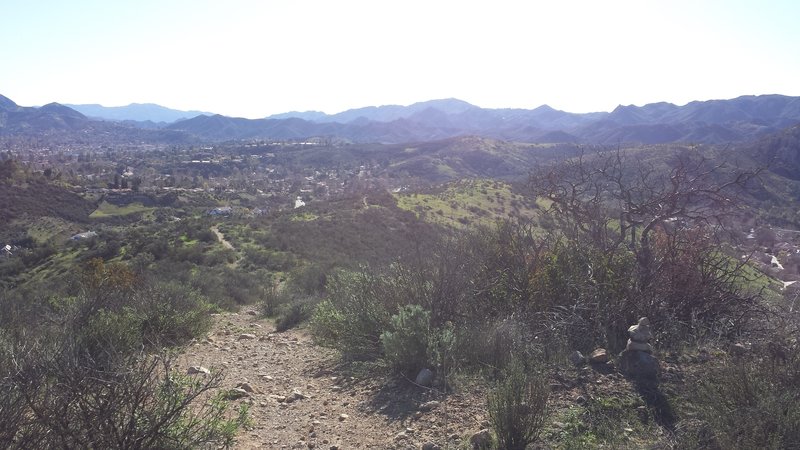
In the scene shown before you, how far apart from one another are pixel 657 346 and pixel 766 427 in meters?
2.03

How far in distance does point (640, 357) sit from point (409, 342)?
2319 millimetres

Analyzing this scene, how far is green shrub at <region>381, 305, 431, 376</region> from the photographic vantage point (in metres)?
5.27

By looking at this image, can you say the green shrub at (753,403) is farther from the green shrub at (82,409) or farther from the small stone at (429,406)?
the green shrub at (82,409)

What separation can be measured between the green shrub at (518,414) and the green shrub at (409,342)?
1664mm

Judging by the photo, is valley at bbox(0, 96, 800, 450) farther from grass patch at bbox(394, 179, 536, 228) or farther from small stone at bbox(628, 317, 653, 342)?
grass patch at bbox(394, 179, 536, 228)

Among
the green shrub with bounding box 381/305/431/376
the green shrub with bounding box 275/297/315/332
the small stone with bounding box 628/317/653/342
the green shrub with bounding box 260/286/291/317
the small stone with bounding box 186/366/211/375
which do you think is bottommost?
the green shrub with bounding box 260/286/291/317

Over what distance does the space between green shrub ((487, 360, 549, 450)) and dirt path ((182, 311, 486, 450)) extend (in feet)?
1.26

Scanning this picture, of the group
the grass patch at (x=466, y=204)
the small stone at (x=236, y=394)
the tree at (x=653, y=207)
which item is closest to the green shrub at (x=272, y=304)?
the small stone at (x=236, y=394)

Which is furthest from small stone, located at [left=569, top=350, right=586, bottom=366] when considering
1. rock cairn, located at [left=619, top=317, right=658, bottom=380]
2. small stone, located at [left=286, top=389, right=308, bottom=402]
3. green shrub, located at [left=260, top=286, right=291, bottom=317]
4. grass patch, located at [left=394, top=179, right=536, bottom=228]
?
grass patch, located at [left=394, top=179, right=536, bottom=228]

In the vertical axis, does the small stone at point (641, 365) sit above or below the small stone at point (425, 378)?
above

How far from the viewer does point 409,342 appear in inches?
208

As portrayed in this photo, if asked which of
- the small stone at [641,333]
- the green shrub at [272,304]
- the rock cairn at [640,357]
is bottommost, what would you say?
the green shrub at [272,304]

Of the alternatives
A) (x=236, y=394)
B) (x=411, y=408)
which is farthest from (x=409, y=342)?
(x=236, y=394)

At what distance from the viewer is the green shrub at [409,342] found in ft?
17.3
